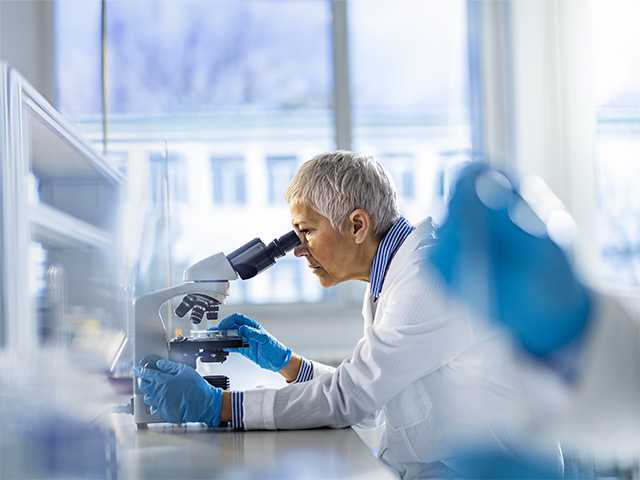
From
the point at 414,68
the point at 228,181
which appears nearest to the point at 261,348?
the point at 228,181

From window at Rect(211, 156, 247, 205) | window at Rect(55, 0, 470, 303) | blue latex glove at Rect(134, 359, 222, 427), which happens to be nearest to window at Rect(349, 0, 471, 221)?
window at Rect(55, 0, 470, 303)

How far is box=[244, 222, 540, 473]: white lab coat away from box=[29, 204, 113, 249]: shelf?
0.48m

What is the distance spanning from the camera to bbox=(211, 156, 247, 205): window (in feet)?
12.3

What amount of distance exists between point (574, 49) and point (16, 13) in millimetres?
2659

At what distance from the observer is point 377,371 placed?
1.57 metres

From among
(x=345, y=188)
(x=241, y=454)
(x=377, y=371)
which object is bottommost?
(x=241, y=454)

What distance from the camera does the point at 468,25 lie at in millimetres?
3912

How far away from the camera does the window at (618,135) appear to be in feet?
10.3

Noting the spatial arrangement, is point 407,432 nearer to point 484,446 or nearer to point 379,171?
point 379,171

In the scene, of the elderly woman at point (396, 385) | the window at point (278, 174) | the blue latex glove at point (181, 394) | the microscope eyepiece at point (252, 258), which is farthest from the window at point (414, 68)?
the blue latex glove at point (181, 394)

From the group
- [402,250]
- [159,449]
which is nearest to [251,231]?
[402,250]

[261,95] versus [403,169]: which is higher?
[261,95]

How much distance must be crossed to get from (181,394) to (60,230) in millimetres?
403

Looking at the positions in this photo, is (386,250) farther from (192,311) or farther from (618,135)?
(618,135)
